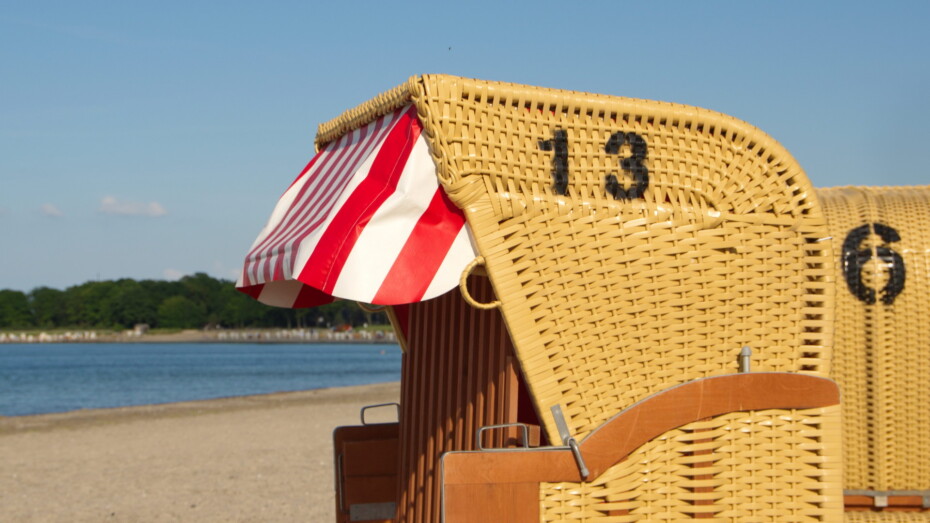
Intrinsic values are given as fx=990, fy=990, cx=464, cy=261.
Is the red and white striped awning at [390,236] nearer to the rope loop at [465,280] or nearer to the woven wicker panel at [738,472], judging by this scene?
the rope loop at [465,280]

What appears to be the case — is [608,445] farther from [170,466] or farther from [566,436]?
[170,466]

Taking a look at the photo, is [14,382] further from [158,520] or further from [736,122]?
[736,122]

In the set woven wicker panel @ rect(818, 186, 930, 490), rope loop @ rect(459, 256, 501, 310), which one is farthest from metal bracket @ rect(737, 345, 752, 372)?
woven wicker panel @ rect(818, 186, 930, 490)

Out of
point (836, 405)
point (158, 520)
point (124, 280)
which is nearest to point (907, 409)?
point (836, 405)

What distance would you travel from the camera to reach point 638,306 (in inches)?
109

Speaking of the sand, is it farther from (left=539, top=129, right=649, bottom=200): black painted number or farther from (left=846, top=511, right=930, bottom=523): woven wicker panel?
(left=539, top=129, right=649, bottom=200): black painted number

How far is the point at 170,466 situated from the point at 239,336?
15912 centimetres

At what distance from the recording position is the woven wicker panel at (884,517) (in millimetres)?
3914

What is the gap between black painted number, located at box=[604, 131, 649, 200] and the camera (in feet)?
9.03

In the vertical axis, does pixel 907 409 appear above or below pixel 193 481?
above

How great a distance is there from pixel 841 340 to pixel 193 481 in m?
8.22

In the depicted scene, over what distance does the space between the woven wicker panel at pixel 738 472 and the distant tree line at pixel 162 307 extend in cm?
15865

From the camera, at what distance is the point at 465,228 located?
103 inches

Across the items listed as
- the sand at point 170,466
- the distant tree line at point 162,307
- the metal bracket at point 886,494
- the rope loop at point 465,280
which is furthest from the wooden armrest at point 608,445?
the distant tree line at point 162,307
